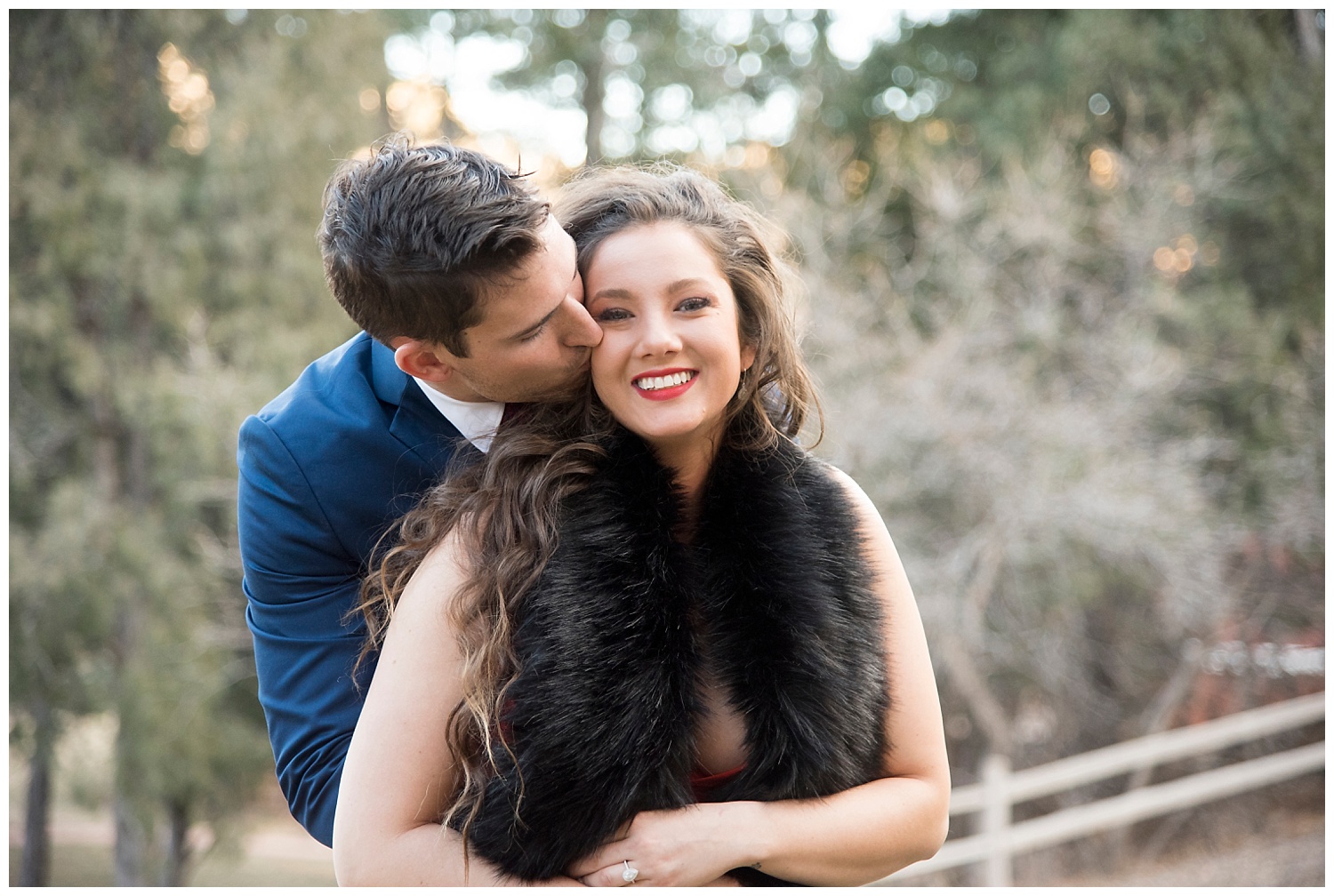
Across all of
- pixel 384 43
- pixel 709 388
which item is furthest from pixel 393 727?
pixel 384 43

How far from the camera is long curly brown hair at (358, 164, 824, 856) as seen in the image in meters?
1.63

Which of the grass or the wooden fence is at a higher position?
the wooden fence

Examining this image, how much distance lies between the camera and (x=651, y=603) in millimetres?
1729

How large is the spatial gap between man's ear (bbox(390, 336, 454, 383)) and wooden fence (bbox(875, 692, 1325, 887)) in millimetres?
5781

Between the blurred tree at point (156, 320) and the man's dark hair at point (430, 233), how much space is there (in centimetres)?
757

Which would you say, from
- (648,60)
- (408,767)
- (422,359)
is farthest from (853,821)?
(648,60)

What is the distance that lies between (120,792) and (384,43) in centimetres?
740

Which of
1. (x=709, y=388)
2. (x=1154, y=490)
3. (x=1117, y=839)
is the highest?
(x=709, y=388)

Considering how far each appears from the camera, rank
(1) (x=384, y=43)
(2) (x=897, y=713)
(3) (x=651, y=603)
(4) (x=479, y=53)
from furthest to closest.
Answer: (4) (x=479, y=53)
(1) (x=384, y=43)
(2) (x=897, y=713)
(3) (x=651, y=603)

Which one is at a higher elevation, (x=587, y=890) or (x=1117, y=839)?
(x=587, y=890)

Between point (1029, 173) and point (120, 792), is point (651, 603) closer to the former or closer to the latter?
point (1029, 173)

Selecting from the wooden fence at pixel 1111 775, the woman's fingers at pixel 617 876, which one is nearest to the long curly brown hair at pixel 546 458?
the woman's fingers at pixel 617 876

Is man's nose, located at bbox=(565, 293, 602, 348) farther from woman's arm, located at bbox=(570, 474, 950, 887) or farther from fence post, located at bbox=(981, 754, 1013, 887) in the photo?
fence post, located at bbox=(981, 754, 1013, 887)

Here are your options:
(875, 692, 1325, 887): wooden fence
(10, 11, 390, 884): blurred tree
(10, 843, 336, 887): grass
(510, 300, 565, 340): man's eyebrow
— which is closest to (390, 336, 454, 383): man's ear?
(510, 300, 565, 340): man's eyebrow
